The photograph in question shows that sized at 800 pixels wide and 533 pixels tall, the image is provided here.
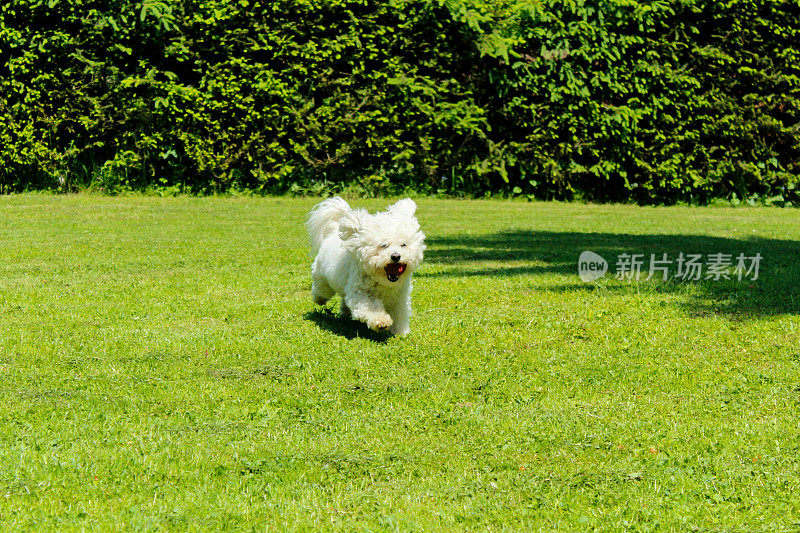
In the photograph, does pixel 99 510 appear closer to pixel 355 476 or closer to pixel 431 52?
pixel 355 476

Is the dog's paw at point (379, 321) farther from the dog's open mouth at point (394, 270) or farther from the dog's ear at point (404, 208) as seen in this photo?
the dog's ear at point (404, 208)

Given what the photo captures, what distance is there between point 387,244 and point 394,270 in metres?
0.20

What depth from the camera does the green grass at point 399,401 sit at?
3848 millimetres

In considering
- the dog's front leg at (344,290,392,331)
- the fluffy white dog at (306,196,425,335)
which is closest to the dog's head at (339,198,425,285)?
the fluffy white dog at (306,196,425,335)

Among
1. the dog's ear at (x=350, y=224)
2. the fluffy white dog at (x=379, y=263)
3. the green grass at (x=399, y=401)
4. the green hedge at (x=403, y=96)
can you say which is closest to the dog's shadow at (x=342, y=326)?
the green grass at (x=399, y=401)

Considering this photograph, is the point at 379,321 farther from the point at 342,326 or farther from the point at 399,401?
the point at 399,401

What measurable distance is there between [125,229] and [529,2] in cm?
883

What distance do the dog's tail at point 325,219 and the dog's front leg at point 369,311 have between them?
2.98ft

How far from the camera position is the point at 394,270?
6.57 meters

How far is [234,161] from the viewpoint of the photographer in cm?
1714

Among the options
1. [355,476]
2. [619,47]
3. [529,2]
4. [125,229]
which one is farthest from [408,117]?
[355,476]

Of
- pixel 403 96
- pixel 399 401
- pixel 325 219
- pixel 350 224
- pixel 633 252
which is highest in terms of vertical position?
pixel 403 96

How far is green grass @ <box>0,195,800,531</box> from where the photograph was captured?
3.85 meters

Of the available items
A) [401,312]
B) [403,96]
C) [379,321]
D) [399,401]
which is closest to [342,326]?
[401,312]
